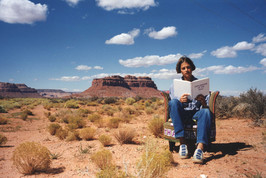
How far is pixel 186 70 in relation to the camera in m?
3.51

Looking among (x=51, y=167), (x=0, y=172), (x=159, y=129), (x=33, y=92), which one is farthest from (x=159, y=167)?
(x=33, y=92)

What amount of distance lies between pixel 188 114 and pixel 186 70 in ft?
3.08

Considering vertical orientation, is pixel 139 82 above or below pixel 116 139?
above

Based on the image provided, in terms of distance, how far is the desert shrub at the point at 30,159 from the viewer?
297 centimetres

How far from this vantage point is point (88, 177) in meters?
2.73

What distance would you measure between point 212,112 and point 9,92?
143 meters

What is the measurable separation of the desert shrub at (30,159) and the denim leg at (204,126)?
9.60 ft

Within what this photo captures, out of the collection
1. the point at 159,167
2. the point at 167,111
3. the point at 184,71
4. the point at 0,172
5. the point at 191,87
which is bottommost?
the point at 0,172

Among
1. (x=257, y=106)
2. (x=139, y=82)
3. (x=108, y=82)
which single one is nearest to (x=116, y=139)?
(x=257, y=106)

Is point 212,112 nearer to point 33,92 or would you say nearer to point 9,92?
point 9,92

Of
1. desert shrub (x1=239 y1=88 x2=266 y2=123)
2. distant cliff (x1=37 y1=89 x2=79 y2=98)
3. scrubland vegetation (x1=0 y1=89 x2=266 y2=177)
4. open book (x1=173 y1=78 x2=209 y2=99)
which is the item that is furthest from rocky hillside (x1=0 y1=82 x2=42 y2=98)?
open book (x1=173 y1=78 x2=209 y2=99)

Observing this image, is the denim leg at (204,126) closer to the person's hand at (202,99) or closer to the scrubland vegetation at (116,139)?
the person's hand at (202,99)

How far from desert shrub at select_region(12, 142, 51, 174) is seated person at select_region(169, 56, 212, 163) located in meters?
2.60

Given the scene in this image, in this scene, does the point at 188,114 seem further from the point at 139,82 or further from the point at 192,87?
the point at 139,82
